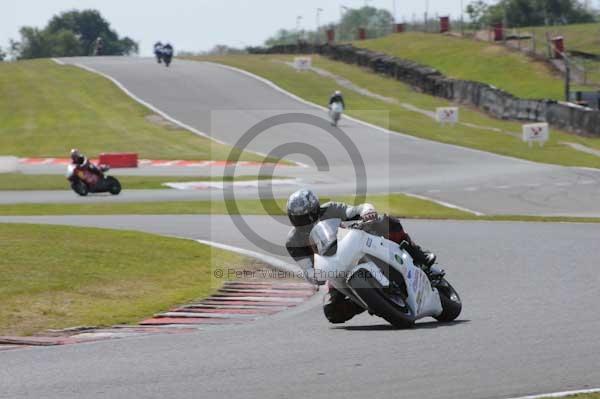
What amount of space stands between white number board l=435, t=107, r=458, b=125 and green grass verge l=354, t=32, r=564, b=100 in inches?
254

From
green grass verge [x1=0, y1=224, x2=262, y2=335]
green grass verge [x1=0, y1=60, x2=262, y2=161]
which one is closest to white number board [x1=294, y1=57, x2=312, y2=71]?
green grass verge [x1=0, y1=60, x2=262, y2=161]

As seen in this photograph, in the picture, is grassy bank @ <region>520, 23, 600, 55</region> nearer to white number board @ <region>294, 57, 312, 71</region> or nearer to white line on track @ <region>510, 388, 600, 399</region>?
white number board @ <region>294, 57, 312, 71</region>

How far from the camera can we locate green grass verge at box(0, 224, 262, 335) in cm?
1159

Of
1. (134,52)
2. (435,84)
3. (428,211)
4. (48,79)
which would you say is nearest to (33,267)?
(428,211)

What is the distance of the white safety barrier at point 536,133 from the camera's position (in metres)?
41.2

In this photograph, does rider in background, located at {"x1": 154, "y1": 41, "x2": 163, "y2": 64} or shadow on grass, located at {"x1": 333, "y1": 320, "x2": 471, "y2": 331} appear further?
rider in background, located at {"x1": 154, "y1": 41, "x2": 163, "y2": 64}

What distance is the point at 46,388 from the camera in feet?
24.5

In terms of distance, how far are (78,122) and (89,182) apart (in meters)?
20.8

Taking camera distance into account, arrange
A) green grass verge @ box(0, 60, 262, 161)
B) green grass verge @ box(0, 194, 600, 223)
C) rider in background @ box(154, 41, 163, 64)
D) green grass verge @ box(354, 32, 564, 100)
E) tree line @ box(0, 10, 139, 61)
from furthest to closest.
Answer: tree line @ box(0, 10, 139, 61)
rider in background @ box(154, 41, 163, 64)
green grass verge @ box(354, 32, 564, 100)
green grass verge @ box(0, 60, 262, 161)
green grass verge @ box(0, 194, 600, 223)

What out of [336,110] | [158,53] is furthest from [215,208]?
[158,53]

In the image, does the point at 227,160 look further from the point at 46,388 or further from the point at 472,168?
the point at 46,388

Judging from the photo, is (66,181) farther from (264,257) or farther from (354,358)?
(354,358)

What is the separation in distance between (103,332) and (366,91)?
4700 centimetres

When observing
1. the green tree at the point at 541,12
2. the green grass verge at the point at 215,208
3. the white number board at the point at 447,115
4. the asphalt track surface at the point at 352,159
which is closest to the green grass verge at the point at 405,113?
the white number board at the point at 447,115
